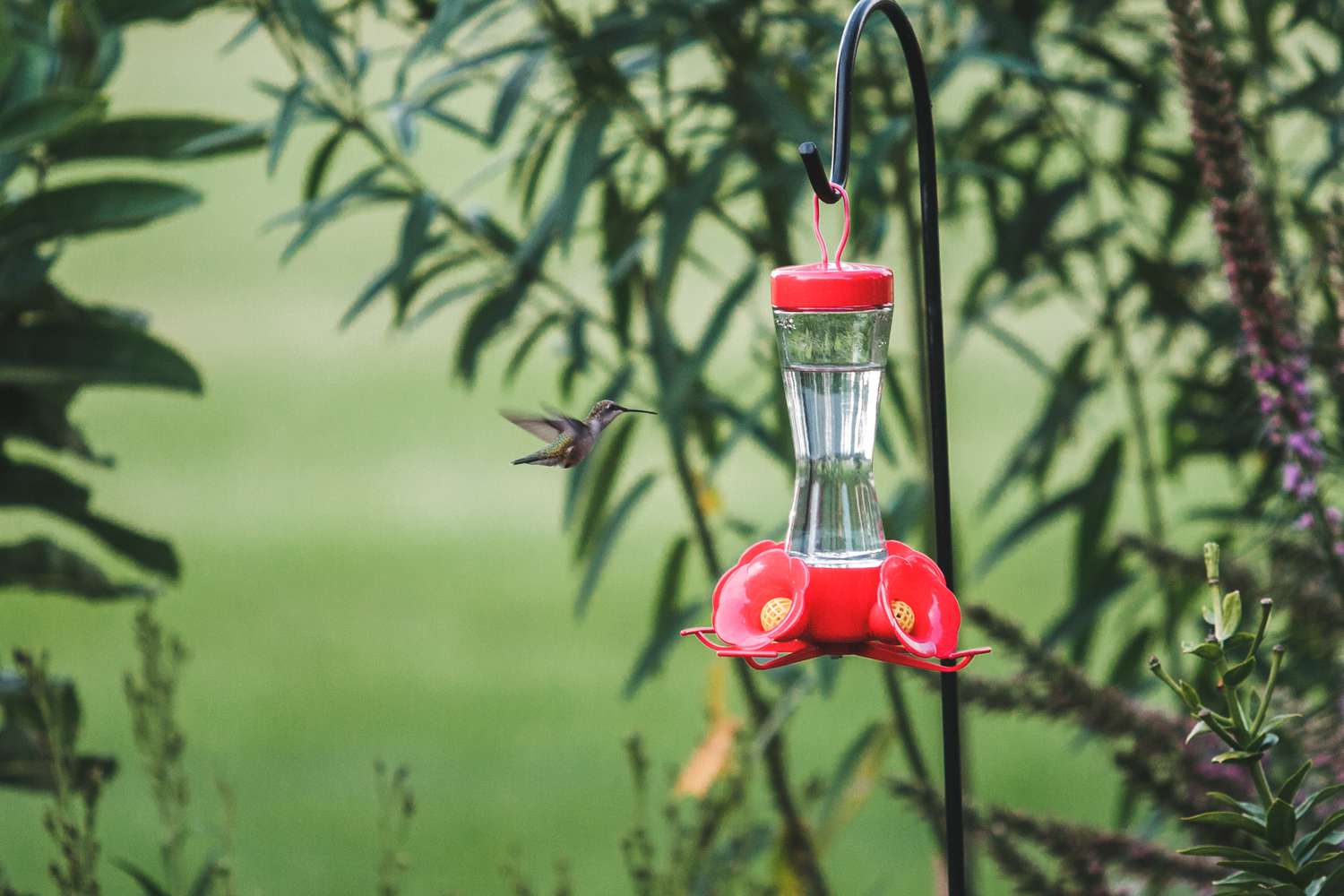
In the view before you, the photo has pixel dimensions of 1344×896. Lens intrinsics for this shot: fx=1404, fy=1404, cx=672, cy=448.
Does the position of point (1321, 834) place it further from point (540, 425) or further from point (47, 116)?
point (47, 116)

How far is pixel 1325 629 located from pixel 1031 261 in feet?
2.91

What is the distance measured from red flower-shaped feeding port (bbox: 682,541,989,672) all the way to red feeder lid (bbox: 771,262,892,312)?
0.12 meters

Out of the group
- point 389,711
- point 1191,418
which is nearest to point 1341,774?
point 1191,418

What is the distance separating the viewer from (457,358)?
1.39 m

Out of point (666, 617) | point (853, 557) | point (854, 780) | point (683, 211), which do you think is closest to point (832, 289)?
point (853, 557)

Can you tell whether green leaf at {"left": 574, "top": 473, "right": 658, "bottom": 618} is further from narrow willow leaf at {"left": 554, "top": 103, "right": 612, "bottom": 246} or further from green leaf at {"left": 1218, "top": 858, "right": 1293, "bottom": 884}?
green leaf at {"left": 1218, "top": 858, "right": 1293, "bottom": 884}

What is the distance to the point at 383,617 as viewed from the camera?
4043 mm

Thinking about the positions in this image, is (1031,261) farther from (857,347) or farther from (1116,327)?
(857,347)

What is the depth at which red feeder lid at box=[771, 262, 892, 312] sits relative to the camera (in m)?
0.58

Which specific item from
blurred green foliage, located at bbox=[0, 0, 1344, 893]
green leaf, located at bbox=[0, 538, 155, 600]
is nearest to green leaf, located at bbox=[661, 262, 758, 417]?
blurred green foliage, located at bbox=[0, 0, 1344, 893]

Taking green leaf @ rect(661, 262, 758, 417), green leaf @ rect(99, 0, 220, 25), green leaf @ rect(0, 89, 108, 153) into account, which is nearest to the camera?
green leaf @ rect(0, 89, 108, 153)

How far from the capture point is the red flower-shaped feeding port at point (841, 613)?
60 cm

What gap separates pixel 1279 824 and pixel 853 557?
24 centimetres

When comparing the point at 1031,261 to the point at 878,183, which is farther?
the point at 1031,261
